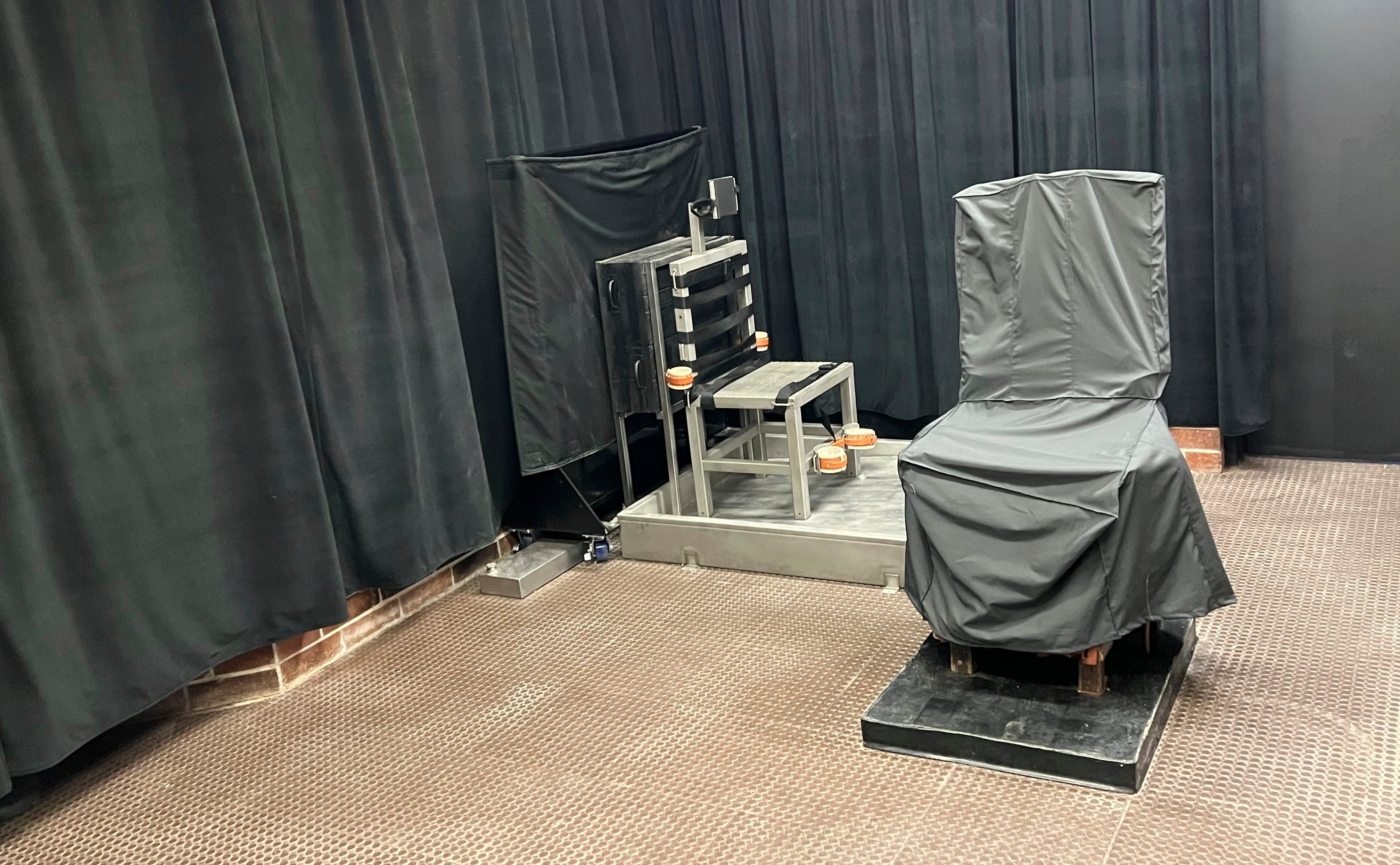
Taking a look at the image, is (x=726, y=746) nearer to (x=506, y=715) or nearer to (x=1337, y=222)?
(x=506, y=715)

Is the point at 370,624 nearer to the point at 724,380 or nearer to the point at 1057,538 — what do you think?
the point at 724,380

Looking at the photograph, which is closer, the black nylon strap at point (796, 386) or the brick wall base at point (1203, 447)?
the black nylon strap at point (796, 386)

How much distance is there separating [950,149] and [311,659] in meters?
2.79

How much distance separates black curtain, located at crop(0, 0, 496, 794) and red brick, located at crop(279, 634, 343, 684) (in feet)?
0.61

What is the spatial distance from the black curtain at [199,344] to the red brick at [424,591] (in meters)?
0.22

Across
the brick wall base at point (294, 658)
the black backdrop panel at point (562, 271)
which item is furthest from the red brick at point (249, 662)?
the black backdrop panel at point (562, 271)

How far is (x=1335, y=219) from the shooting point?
157 inches

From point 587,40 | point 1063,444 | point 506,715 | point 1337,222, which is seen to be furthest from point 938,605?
point 587,40

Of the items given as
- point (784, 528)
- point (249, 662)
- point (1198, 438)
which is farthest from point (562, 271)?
point (1198, 438)

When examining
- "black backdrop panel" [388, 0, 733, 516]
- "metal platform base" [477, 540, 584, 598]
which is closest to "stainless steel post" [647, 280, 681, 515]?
"metal platform base" [477, 540, 584, 598]

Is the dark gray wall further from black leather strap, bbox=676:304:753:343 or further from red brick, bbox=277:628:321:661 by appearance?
red brick, bbox=277:628:321:661

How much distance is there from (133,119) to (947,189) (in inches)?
109

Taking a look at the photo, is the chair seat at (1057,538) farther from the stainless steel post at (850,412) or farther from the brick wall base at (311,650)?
the brick wall base at (311,650)

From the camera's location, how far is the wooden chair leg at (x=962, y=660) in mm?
2773
